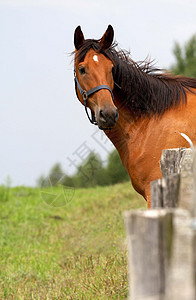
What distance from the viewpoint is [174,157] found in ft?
8.75

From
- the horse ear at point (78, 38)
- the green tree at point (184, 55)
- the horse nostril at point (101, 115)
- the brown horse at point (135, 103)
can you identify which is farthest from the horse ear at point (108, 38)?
the green tree at point (184, 55)

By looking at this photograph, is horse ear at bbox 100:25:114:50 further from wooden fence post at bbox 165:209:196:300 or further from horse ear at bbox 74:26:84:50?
wooden fence post at bbox 165:209:196:300

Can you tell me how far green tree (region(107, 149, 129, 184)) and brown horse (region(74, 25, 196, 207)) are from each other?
12190mm

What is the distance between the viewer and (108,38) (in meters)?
3.97

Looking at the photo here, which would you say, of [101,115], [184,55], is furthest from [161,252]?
[184,55]

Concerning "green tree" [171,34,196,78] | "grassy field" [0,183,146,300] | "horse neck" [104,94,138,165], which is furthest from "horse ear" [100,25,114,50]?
"green tree" [171,34,196,78]

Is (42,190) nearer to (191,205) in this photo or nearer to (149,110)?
(149,110)

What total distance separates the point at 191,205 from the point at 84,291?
287cm

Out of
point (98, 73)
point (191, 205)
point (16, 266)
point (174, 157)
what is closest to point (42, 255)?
point (16, 266)

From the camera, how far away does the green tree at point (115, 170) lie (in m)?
16.4

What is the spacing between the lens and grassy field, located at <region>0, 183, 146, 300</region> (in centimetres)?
434

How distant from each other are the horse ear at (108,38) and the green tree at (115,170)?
12376mm

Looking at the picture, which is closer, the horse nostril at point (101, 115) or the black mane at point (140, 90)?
the horse nostril at point (101, 115)

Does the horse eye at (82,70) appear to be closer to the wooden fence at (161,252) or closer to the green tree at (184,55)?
the wooden fence at (161,252)
